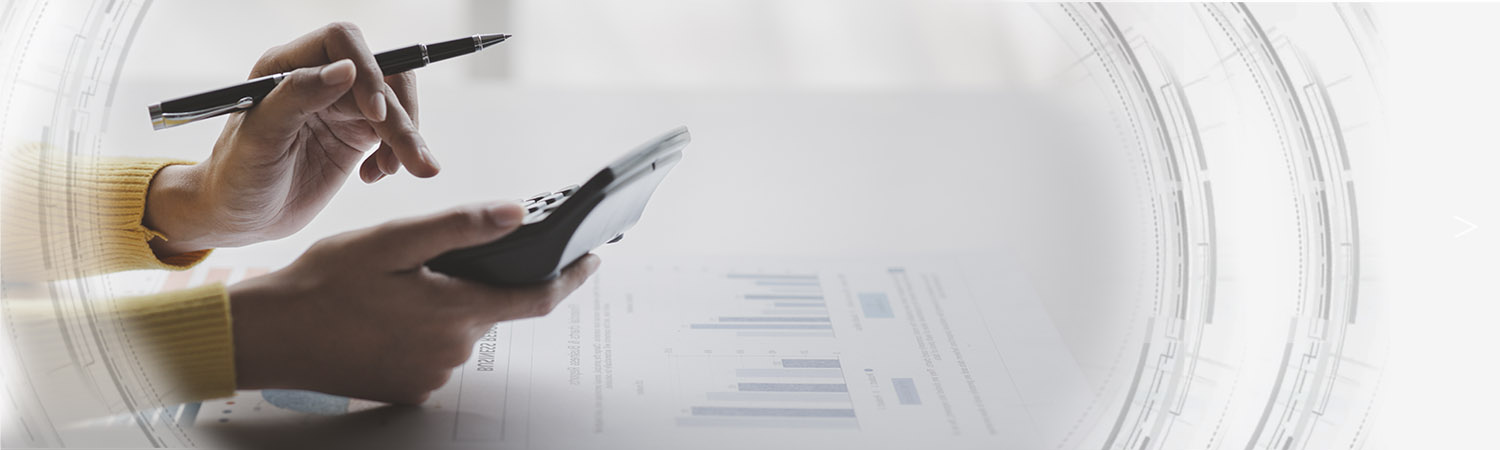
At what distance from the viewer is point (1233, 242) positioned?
2.84ft

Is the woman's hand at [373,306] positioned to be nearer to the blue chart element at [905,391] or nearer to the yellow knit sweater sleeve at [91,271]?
the yellow knit sweater sleeve at [91,271]

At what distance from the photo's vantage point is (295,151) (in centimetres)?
83

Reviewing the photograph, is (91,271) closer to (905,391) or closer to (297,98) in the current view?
(297,98)

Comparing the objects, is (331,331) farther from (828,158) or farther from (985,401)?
(828,158)

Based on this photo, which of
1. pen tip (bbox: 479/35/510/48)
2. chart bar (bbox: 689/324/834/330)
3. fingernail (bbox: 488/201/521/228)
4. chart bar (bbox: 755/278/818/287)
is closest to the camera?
fingernail (bbox: 488/201/521/228)

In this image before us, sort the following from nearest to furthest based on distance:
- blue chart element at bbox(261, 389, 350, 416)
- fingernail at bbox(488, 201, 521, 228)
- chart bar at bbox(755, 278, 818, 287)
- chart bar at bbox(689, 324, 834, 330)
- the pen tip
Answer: fingernail at bbox(488, 201, 521, 228) → blue chart element at bbox(261, 389, 350, 416) → the pen tip → chart bar at bbox(689, 324, 834, 330) → chart bar at bbox(755, 278, 818, 287)

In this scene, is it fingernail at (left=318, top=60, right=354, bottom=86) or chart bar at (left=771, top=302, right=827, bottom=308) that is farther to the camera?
chart bar at (left=771, top=302, right=827, bottom=308)

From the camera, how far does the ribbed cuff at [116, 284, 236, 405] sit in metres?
0.64

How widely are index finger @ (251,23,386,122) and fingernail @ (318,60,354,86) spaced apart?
2 centimetres

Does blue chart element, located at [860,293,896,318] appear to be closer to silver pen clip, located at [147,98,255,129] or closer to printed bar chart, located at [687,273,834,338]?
printed bar chart, located at [687,273,834,338]

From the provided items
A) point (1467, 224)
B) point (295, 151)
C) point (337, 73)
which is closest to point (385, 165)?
point (295, 151)

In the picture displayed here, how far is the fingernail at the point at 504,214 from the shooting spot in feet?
1.96

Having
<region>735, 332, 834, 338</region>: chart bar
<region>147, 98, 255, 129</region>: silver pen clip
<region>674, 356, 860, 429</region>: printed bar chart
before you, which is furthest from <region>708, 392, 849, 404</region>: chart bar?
<region>147, 98, 255, 129</region>: silver pen clip

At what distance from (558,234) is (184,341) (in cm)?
22
